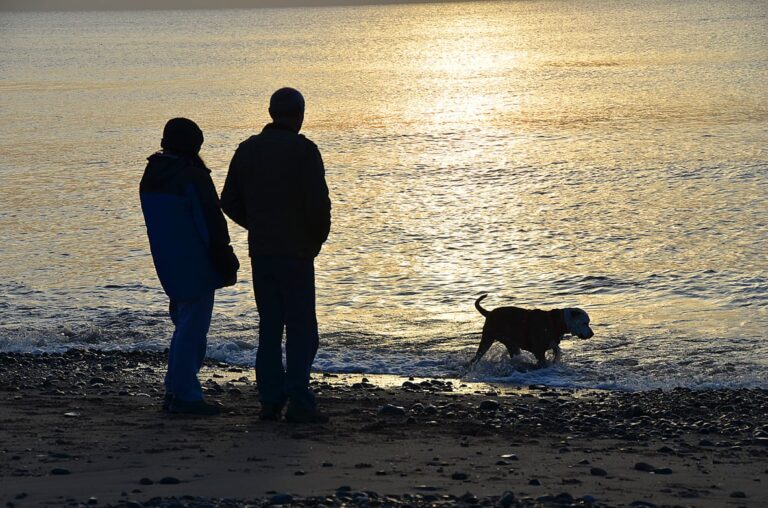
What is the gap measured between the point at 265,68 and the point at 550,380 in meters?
52.3

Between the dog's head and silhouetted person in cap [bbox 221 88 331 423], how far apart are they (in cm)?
339

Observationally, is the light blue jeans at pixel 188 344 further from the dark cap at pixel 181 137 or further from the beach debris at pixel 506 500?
the beach debris at pixel 506 500

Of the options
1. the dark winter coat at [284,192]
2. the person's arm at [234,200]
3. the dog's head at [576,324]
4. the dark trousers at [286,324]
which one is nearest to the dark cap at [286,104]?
the dark winter coat at [284,192]

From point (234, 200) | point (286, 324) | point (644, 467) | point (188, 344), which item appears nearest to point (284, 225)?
point (234, 200)

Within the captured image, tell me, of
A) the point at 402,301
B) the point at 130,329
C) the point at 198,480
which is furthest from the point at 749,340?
the point at 198,480

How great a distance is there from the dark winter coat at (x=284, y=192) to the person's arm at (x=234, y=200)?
0.06m

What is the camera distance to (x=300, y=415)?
743cm

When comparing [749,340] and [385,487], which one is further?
[749,340]

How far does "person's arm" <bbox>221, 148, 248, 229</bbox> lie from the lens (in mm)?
7336

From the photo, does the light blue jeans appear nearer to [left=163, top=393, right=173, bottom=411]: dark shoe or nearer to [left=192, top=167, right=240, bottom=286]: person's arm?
[left=163, top=393, right=173, bottom=411]: dark shoe

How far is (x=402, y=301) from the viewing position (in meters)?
13.8

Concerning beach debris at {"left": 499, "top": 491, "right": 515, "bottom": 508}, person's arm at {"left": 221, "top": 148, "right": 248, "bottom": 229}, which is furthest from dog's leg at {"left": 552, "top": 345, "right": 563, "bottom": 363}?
beach debris at {"left": 499, "top": 491, "right": 515, "bottom": 508}

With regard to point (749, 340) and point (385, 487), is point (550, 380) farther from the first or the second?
point (385, 487)

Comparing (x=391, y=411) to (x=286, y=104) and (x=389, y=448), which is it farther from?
(x=286, y=104)
